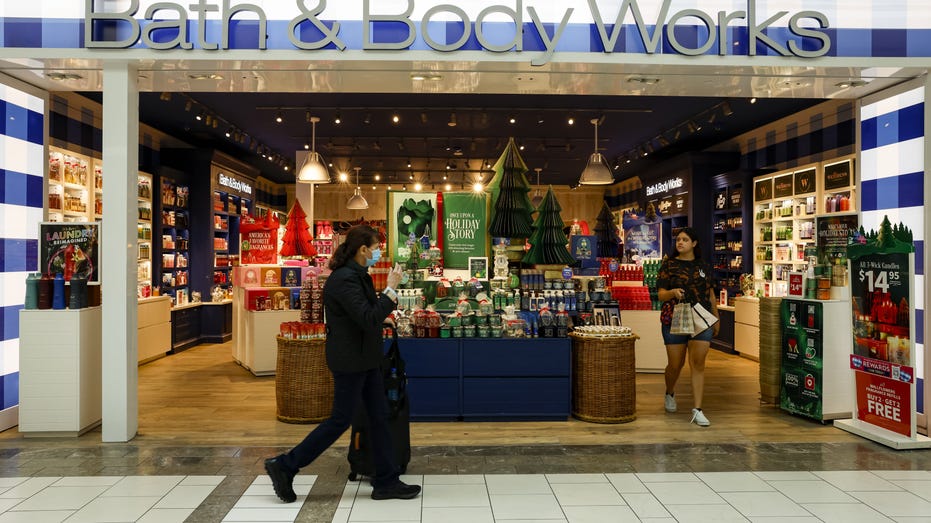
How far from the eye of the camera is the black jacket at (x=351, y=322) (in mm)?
3395

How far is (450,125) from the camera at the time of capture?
9945 mm

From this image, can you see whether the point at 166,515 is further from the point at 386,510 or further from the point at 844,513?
the point at 844,513

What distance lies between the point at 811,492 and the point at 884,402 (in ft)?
4.96

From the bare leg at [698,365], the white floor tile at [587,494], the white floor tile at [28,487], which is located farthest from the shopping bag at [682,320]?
the white floor tile at [28,487]

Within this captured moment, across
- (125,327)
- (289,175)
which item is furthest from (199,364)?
(289,175)

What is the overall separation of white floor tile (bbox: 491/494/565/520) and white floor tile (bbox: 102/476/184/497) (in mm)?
1959

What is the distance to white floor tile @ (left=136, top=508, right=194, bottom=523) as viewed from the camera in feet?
10.9

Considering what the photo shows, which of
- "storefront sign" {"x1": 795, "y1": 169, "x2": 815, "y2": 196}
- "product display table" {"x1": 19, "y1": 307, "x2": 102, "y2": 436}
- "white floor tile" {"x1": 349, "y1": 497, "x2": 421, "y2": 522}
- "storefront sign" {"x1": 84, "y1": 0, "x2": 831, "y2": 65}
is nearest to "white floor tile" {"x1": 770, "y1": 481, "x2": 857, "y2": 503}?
"white floor tile" {"x1": 349, "y1": 497, "x2": 421, "y2": 522}

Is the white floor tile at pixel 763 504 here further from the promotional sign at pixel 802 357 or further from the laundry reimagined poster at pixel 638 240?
the laundry reimagined poster at pixel 638 240

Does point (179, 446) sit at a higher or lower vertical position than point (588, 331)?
lower

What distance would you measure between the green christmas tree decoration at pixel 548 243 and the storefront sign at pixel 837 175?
3892mm

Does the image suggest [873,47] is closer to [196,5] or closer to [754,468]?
[754,468]

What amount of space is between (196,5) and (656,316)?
20.0ft

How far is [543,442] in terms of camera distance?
4.80m
